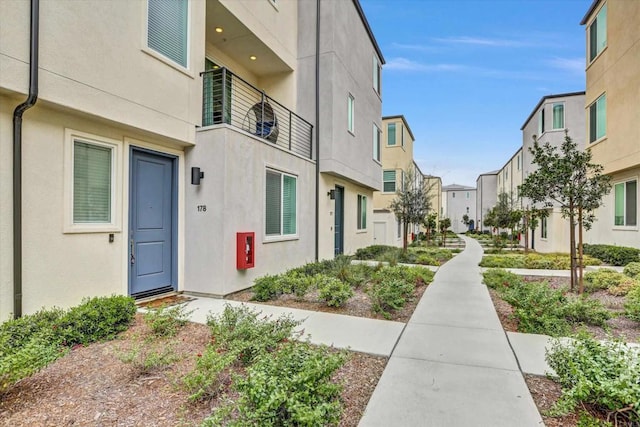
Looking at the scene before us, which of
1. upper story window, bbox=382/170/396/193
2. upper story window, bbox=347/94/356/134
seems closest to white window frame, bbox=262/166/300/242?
upper story window, bbox=347/94/356/134

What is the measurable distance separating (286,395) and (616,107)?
594 inches

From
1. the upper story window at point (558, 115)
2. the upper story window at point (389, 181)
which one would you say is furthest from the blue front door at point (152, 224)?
the upper story window at point (558, 115)

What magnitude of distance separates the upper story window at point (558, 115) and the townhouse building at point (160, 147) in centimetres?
1677

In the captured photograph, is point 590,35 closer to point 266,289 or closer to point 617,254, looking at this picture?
point 617,254

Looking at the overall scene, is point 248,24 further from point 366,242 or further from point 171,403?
point 366,242

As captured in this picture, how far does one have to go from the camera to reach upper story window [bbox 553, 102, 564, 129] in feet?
66.8

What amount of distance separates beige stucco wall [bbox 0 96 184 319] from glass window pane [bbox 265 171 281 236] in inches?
130

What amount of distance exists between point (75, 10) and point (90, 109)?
1355mm

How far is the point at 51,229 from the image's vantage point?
4547 mm

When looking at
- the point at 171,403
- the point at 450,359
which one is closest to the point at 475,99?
the point at 450,359

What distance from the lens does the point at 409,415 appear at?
105 inches

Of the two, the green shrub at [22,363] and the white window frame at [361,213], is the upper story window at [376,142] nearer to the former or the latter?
the white window frame at [361,213]

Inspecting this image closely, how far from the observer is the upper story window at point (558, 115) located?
20.4 meters

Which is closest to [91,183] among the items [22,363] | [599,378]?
[22,363]
